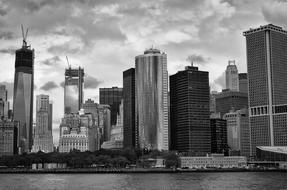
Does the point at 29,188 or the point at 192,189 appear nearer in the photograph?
the point at 192,189

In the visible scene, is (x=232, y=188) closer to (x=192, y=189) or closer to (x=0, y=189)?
(x=192, y=189)

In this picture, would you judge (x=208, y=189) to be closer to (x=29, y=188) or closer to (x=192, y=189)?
(x=192, y=189)

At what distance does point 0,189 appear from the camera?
11381cm

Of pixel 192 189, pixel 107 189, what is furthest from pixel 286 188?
pixel 107 189

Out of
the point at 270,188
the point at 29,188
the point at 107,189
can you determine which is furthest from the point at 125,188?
the point at 270,188

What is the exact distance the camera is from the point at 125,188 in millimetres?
116312

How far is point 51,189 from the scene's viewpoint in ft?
383

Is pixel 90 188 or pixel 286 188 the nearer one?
pixel 286 188

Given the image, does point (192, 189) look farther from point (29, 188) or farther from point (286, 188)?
point (29, 188)

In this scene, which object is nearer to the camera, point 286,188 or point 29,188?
point 286,188

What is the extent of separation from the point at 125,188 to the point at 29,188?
69.4ft

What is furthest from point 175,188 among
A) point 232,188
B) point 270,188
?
point 270,188

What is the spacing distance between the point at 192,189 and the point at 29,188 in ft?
117

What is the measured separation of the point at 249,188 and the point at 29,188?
47.0 meters
